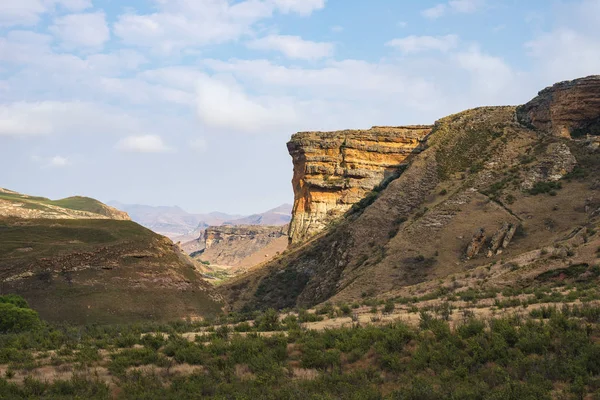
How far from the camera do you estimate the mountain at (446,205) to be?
34.3m

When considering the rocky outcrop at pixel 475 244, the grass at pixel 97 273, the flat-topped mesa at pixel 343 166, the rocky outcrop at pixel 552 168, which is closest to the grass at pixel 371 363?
the rocky outcrop at pixel 475 244

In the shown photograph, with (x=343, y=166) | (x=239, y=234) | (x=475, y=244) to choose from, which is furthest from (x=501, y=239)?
(x=239, y=234)

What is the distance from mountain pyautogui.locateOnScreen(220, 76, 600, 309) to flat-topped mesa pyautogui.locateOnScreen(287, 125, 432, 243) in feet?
0.40

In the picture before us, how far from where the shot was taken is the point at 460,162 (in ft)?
159

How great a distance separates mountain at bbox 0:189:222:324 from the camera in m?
34.5

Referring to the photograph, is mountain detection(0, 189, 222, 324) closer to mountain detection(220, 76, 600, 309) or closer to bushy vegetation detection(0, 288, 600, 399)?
mountain detection(220, 76, 600, 309)

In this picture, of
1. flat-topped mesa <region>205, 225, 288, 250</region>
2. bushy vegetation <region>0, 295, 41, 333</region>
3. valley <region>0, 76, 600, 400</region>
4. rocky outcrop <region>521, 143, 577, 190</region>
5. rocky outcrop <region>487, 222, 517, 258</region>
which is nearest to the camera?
valley <region>0, 76, 600, 400</region>

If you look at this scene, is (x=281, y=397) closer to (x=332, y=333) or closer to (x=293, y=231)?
(x=332, y=333)

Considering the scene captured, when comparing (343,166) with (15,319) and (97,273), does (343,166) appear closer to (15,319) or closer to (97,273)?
(97,273)

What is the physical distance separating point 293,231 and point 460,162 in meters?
22.3

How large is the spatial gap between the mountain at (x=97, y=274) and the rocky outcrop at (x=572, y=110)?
34499mm

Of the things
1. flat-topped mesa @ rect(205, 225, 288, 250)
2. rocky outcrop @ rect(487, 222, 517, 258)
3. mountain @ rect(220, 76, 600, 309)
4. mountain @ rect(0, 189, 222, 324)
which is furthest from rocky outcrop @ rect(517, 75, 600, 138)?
flat-topped mesa @ rect(205, 225, 288, 250)

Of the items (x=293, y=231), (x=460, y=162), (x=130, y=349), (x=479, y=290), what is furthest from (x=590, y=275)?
(x=293, y=231)

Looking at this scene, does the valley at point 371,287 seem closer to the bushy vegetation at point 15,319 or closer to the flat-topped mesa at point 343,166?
the bushy vegetation at point 15,319
